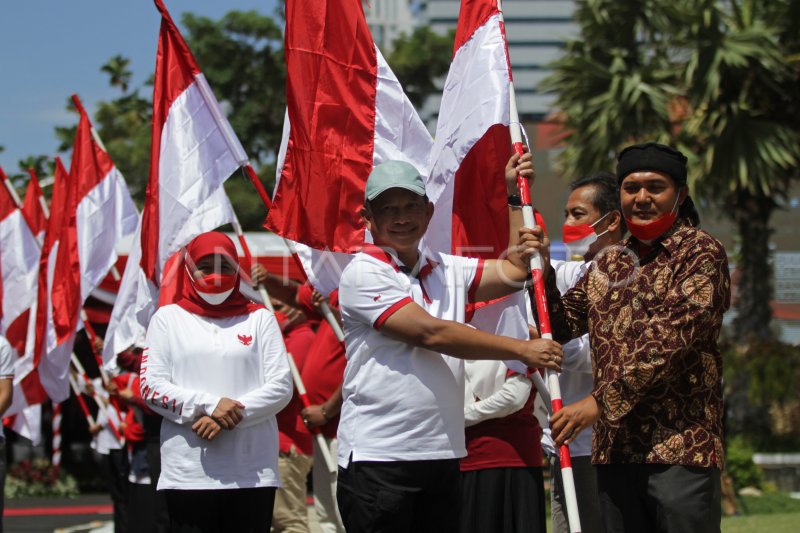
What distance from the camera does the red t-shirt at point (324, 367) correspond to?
23.0 ft

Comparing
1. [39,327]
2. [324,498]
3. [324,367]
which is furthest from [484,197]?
[39,327]

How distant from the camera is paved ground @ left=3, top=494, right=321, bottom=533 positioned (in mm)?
12706

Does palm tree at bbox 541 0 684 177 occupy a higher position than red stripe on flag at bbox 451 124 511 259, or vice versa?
palm tree at bbox 541 0 684 177

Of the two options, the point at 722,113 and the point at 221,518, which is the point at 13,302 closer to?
the point at 221,518

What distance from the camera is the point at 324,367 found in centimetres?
712

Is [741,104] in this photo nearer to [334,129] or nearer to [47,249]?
[47,249]

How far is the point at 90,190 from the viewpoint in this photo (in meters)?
9.44

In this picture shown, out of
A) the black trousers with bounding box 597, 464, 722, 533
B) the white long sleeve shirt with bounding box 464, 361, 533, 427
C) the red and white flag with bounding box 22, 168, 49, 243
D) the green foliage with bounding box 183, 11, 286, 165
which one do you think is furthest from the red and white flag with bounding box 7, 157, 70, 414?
the green foliage with bounding box 183, 11, 286, 165

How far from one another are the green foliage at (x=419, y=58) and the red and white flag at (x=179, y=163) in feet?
63.8

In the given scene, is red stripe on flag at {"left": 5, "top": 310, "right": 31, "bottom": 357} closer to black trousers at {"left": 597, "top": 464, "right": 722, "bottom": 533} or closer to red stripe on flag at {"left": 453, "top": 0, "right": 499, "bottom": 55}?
red stripe on flag at {"left": 453, "top": 0, "right": 499, "bottom": 55}

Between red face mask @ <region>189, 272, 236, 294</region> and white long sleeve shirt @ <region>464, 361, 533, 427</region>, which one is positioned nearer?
red face mask @ <region>189, 272, 236, 294</region>

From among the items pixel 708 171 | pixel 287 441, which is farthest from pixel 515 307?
pixel 708 171

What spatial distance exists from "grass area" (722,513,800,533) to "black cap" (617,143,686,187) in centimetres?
676

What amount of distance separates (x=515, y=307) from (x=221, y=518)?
167 cm
